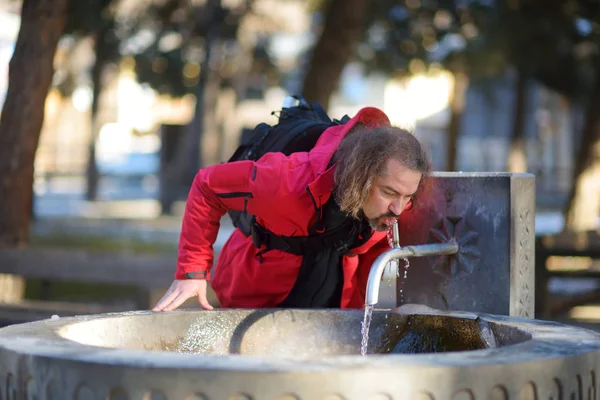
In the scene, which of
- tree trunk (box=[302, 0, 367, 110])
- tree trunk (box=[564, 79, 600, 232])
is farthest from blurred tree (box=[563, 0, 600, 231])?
tree trunk (box=[302, 0, 367, 110])

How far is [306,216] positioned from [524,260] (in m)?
0.83

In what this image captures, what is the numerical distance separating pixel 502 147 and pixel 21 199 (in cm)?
3410

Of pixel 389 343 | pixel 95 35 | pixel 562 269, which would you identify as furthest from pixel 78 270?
pixel 95 35

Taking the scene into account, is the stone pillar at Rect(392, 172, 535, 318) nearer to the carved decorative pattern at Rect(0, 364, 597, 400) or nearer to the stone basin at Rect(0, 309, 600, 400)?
the stone basin at Rect(0, 309, 600, 400)

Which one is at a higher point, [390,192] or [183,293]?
[390,192]

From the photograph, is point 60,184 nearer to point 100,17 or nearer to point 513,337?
point 100,17

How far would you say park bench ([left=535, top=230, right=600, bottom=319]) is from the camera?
29.4 ft

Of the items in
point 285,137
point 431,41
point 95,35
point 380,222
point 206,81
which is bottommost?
point 380,222

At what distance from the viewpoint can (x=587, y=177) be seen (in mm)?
14117

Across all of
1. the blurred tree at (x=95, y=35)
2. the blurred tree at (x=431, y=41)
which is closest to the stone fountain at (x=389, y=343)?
the blurred tree at (x=95, y=35)

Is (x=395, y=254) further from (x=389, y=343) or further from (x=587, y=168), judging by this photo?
(x=587, y=168)

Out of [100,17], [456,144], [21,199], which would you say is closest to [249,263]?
[21,199]

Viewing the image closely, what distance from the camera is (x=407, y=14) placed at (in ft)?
48.4

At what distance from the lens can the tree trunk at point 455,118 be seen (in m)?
18.1
